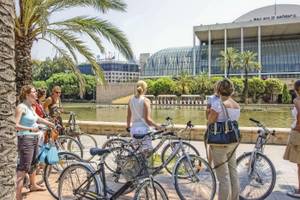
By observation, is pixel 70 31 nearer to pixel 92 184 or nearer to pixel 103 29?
pixel 103 29

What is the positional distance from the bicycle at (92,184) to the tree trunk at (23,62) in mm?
4562

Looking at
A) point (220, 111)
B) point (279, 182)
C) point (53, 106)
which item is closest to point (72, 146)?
point (53, 106)

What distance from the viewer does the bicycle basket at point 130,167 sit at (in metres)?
5.48

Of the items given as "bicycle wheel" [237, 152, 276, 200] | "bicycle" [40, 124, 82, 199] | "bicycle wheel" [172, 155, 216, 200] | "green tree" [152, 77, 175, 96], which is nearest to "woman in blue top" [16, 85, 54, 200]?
"bicycle" [40, 124, 82, 199]

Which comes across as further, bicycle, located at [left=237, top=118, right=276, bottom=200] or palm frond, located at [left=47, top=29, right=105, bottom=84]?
palm frond, located at [left=47, top=29, right=105, bottom=84]

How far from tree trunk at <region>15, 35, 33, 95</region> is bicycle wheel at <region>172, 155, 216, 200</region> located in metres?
5.09

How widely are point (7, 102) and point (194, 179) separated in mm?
3648

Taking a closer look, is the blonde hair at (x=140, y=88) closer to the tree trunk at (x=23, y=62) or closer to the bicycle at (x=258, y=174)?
the bicycle at (x=258, y=174)

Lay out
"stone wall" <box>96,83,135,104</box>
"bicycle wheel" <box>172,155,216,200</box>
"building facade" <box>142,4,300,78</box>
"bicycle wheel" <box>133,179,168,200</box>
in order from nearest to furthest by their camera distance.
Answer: "bicycle wheel" <box>133,179,168,200</box> → "bicycle wheel" <box>172,155,216,200</box> → "stone wall" <box>96,83,135,104</box> → "building facade" <box>142,4,300,78</box>

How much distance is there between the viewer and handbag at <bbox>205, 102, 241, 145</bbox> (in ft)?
16.5

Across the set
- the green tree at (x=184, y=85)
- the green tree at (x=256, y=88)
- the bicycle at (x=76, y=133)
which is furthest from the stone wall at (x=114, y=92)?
the bicycle at (x=76, y=133)

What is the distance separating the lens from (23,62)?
932cm

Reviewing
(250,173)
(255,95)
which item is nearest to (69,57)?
(250,173)

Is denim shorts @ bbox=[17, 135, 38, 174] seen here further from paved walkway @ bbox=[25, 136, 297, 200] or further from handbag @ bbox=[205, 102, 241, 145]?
handbag @ bbox=[205, 102, 241, 145]
